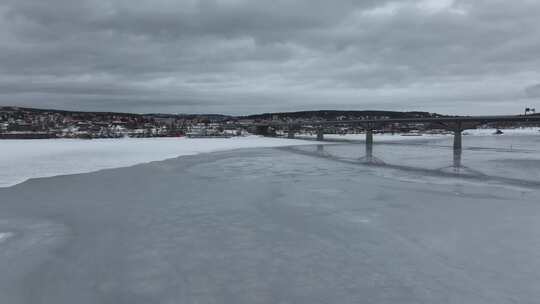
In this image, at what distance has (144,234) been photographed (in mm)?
8930

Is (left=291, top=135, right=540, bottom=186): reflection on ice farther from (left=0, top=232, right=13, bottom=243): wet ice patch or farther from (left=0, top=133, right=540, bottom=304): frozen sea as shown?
(left=0, top=232, right=13, bottom=243): wet ice patch

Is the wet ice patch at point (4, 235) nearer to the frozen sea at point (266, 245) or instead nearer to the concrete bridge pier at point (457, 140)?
the frozen sea at point (266, 245)

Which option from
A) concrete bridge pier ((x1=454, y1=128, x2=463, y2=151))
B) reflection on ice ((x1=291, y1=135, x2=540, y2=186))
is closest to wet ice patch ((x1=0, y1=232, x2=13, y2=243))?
reflection on ice ((x1=291, y1=135, x2=540, y2=186))

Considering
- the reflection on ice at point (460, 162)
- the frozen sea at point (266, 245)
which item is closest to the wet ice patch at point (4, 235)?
the frozen sea at point (266, 245)

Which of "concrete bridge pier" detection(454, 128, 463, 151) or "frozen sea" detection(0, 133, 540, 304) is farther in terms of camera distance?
"concrete bridge pier" detection(454, 128, 463, 151)

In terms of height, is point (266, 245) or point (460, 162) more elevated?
point (266, 245)

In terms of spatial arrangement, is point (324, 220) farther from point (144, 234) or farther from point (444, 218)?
point (144, 234)

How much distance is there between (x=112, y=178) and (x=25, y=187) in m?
3.77

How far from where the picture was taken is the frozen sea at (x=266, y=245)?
586cm

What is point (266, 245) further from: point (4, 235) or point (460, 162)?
point (460, 162)

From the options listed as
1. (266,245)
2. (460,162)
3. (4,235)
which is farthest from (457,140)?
(4,235)

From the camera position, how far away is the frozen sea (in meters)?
5.86

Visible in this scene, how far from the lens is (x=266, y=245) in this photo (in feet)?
27.0

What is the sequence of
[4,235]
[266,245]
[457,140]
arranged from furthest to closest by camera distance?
[457,140]
[4,235]
[266,245]
